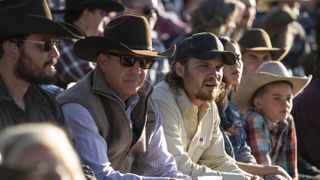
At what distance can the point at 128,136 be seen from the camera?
580 centimetres

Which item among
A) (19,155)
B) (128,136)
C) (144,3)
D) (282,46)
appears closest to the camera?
(19,155)

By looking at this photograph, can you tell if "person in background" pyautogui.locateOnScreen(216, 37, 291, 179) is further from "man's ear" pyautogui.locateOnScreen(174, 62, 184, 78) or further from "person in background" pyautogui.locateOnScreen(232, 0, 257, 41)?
"person in background" pyautogui.locateOnScreen(232, 0, 257, 41)

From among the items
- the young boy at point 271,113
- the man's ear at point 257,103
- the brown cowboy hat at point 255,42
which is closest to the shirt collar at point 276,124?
the young boy at point 271,113

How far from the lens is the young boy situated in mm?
7531

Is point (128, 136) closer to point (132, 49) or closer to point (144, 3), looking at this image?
point (132, 49)

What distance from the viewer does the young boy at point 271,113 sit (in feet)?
24.7

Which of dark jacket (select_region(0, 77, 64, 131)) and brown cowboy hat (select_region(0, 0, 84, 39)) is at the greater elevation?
brown cowboy hat (select_region(0, 0, 84, 39))

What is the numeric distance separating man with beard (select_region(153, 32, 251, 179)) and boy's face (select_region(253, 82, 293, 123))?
0.94 m

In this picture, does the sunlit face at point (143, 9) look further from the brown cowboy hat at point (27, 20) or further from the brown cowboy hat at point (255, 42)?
the brown cowboy hat at point (27, 20)

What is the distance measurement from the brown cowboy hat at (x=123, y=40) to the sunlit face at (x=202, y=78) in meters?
0.45

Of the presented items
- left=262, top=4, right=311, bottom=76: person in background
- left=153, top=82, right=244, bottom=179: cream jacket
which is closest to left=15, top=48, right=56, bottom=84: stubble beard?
left=153, top=82, right=244, bottom=179: cream jacket

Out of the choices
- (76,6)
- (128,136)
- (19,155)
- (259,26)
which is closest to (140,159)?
(128,136)

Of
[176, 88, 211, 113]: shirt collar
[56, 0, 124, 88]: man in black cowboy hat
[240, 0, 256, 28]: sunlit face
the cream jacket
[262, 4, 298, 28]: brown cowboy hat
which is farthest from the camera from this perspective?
[262, 4, 298, 28]: brown cowboy hat

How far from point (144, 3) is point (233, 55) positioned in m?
2.28
